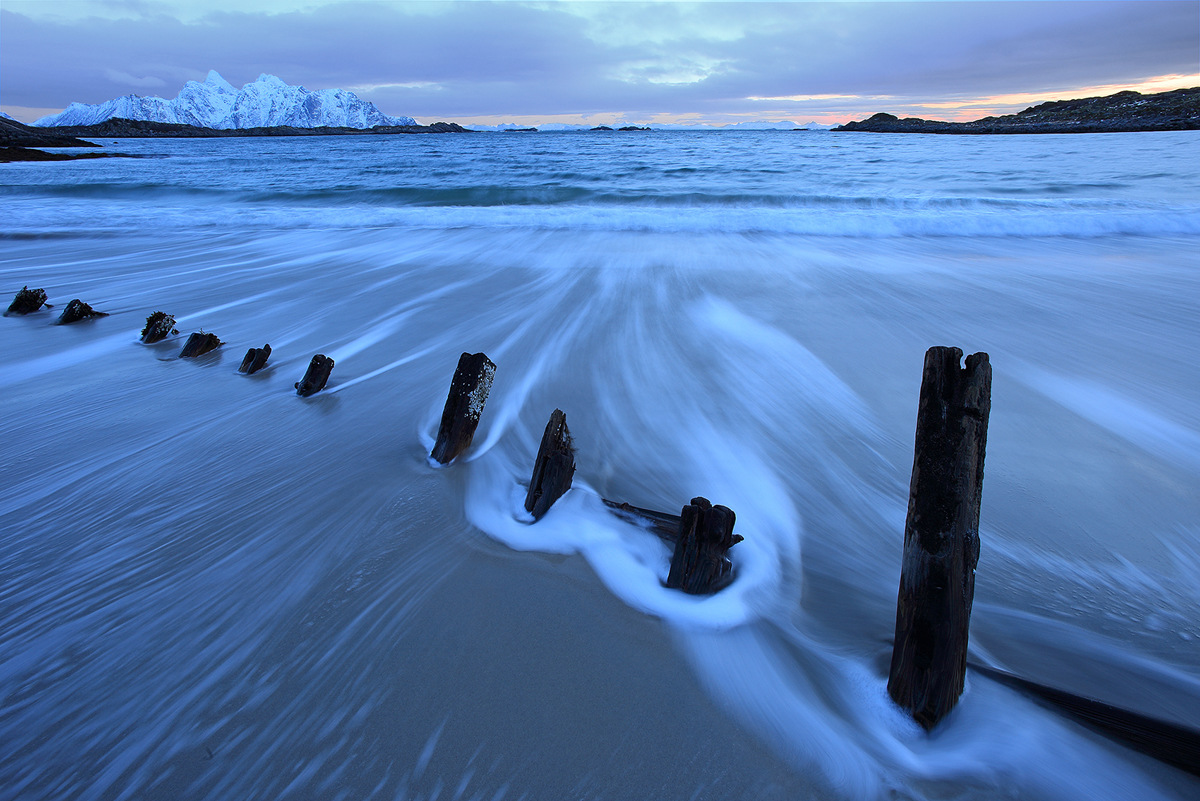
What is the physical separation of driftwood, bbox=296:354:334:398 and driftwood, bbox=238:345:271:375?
0.64 m

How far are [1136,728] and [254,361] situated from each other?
4.82 m

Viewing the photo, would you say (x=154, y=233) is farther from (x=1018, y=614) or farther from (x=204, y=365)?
(x=1018, y=614)

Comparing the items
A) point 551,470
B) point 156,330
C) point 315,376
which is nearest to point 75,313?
point 156,330

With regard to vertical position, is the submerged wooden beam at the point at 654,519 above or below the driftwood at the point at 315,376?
below

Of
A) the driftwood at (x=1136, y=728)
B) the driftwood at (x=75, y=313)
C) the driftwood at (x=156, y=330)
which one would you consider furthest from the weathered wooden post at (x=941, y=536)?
the driftwood at (x=75, y=313)

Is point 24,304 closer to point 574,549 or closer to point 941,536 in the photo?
point 574,549

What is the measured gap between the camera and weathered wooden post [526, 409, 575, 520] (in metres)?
2.43

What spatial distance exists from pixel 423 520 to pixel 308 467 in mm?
833

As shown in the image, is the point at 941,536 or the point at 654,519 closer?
the point at 941,536

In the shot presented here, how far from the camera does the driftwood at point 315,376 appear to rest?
12.1 ft

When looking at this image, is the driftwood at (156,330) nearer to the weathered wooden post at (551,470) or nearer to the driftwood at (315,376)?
the driftwood at (315,376)

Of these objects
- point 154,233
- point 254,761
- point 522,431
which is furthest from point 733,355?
point 154,233

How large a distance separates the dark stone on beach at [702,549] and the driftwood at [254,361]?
3.49 m

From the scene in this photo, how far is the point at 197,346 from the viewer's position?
14.5 feet
